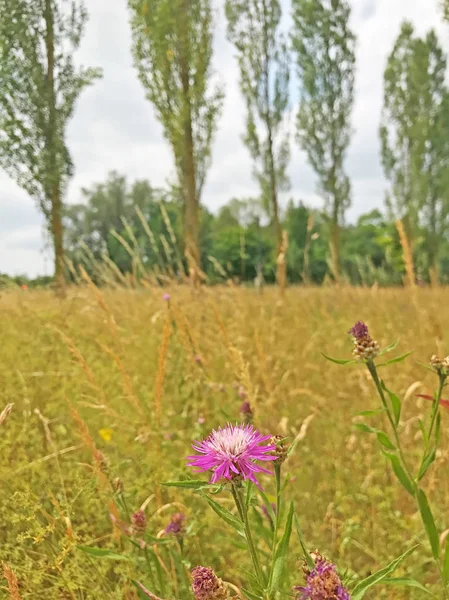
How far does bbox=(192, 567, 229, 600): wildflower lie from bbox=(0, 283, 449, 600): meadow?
0.06 m

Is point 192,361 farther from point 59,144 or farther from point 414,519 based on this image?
point 59,144

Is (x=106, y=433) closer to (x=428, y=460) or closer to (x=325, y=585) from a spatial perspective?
(x=428, y=460)

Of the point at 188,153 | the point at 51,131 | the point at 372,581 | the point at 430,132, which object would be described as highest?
the point at 430,132

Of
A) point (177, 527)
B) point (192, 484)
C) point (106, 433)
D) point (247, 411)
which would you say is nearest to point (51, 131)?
point (106, 433)

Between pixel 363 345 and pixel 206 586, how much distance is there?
0.44 m

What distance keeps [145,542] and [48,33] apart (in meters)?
3.46

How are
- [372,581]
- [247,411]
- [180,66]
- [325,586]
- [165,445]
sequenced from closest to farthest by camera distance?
[325,586]
[372,581]
[247,411]
[165,445]
[180,66]

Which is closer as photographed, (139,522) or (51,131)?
(139,522)

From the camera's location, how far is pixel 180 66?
5.93 metres

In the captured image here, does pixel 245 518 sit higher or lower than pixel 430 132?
lower

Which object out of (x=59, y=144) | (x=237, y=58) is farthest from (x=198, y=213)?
(x=237, y=58)

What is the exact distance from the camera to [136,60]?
6133mm

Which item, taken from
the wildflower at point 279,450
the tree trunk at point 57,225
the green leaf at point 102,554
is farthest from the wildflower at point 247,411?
the tree trunk at point 57,225

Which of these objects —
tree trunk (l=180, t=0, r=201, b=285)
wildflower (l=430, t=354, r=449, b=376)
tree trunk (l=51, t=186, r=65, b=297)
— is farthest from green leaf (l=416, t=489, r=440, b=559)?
tree trunk (l=180, t=0, r=201, b=285)
